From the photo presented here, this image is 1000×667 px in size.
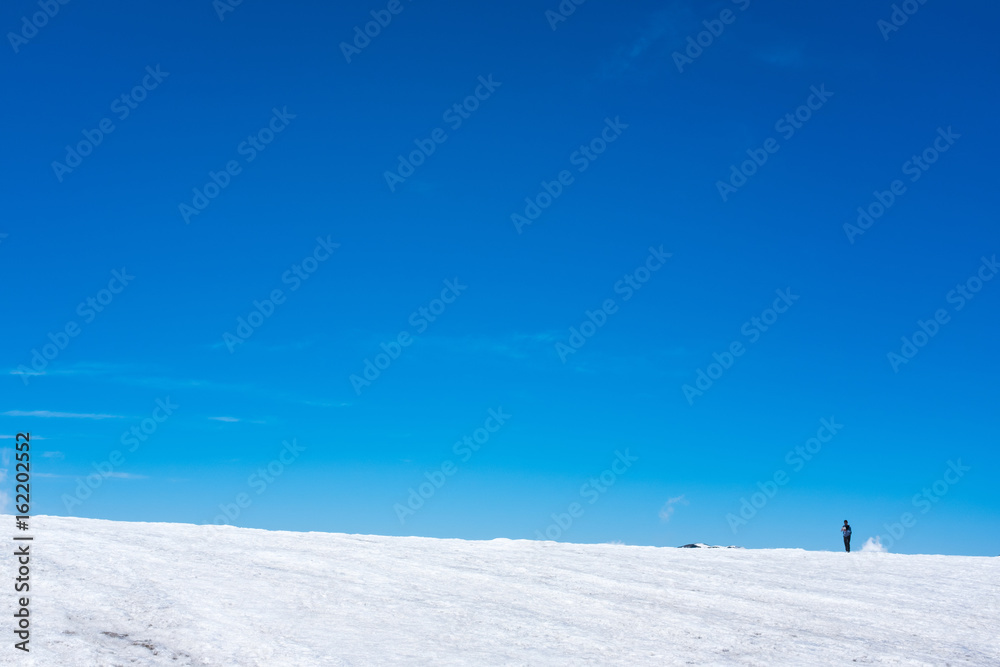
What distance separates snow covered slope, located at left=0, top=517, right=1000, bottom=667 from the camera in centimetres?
1466

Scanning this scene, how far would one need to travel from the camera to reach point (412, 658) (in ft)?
48.1

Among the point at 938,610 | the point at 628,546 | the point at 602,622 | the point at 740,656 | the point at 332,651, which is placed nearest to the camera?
the point at 332,651

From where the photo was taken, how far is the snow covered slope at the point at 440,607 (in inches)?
577

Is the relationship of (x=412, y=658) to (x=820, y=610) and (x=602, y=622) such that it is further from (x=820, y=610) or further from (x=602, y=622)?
(x=820, y=610)

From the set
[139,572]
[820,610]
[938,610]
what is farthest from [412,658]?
[938,610]

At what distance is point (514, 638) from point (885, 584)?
17.8 m

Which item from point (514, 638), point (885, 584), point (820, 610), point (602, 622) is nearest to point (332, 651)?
point (514, 638)

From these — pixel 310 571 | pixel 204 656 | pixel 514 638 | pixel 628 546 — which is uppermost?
pixel 628 546

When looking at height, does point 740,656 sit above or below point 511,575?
below

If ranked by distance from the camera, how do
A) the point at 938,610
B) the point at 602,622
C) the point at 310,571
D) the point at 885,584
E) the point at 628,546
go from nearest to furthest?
1. the point at 602,622
2. the point at 310,571
3. the point at 938,610
4. the point at 885,584
5. the point at 628,546

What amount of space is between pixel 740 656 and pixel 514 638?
4985 mm

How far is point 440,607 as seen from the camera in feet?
61.8

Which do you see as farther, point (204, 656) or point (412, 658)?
point (412, 658)

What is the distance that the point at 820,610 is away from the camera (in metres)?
21.8
